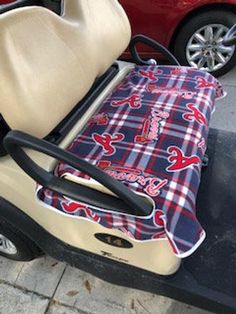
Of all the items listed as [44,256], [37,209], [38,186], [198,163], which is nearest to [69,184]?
[38,186]

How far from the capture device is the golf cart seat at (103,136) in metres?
1.18

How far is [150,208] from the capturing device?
1.17 m

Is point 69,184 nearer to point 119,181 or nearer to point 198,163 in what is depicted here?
point 119,181

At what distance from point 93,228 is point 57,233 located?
0.73 ft

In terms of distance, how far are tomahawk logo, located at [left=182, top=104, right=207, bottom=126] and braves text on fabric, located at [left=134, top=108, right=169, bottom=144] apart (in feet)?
0.28

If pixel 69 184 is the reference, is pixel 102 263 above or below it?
below

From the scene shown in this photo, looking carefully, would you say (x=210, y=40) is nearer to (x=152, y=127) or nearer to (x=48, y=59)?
(x=152, y=127)

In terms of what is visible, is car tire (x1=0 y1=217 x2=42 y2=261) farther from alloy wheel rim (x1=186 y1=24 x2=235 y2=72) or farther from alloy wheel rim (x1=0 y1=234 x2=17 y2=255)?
alloy wheel rim (x1=186 y1=24 x2=235 y2=72)

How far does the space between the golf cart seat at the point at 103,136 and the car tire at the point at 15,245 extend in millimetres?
171

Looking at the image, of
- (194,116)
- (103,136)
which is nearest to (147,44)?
(194,116)

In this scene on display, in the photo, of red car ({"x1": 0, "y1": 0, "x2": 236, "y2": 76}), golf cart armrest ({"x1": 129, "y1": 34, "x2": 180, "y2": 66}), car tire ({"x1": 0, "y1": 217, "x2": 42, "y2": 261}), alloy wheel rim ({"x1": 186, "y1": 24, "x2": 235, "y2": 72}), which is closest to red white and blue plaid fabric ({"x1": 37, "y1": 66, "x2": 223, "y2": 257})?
golf cart armrest ({"x1": 129, "y1": 34, "x2": 180, "y2": 66})

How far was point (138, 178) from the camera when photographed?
1.26 metres

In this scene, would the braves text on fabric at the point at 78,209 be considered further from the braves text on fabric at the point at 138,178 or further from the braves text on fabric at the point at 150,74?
the braves text on fabric at the point at 150,74

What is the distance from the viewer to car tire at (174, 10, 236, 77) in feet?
9.20
